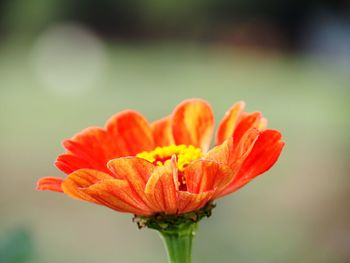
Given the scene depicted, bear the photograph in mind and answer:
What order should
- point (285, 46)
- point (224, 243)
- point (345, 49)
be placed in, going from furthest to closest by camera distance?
point (285, 46), point (345, 49), point (224, 243)

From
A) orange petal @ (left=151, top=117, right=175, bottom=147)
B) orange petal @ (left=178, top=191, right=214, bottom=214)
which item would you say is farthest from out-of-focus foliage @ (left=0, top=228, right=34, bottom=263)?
orange petal @ (left=178, top=191, right=214, bottom=214)

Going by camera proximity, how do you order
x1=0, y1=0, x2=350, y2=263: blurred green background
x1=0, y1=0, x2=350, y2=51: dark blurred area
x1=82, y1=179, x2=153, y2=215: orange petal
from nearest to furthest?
x1=82, y1=179, x2=153, y2=215: orange petal, x1=0, y1=0, x2=350, y2=263: blurred green background, x1=0, y1=0, x2=350, y2=51: dark blurred area

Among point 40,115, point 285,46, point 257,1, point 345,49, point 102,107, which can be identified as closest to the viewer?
point 40,115

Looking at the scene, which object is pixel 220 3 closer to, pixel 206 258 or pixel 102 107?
pixel 102 107

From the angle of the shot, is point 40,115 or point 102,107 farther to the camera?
point 102,107

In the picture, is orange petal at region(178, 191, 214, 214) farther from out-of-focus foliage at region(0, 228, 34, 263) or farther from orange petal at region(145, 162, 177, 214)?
out-of-focus foliage at region(0, 228, 34, 263)

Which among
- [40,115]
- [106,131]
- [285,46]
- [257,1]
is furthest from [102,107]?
[106,131]

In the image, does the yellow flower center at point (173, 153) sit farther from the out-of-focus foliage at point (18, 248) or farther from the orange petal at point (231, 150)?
the out-of-focus foliage at point (18, 248)
